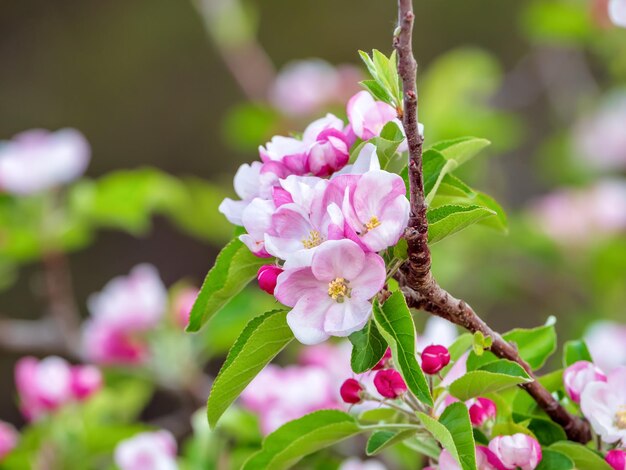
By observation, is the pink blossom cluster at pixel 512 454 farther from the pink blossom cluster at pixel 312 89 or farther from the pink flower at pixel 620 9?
the pink blossom cluster at pixel 312 89

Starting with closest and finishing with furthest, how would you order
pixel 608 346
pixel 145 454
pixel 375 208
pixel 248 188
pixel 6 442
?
pixel 375 208 < pixel 248 188 < pixel 145 454 < pixel 6 442 < pixel 608 346

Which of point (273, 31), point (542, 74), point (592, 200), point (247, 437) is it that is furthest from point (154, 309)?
point (273, 31)

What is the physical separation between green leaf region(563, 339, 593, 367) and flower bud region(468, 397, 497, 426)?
0.33ft

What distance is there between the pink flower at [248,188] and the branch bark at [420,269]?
0.37 feet

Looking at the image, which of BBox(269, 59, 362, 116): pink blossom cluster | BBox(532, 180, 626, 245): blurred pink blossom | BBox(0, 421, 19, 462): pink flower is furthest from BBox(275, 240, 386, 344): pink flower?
BBox(532, 180, 626, 245): blurred pink blossom

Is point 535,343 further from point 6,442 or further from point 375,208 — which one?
point 6,442

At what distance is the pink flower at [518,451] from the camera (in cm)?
67

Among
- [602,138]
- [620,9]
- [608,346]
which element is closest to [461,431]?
[620,9]

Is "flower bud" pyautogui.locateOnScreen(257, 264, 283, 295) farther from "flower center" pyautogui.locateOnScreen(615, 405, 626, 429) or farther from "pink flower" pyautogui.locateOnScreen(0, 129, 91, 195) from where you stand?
"pink flower" pyautogui.locateOnScreen(0, 129, 91, 195)

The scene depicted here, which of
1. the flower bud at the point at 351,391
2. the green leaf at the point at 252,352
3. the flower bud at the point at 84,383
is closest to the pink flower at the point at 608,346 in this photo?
the flower bud at the point at 84,383

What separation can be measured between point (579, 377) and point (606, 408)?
31 millimetres

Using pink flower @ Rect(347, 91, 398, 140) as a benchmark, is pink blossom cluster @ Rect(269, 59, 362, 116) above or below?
above

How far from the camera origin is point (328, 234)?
61 centimetres

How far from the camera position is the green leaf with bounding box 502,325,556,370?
2.59 ft
